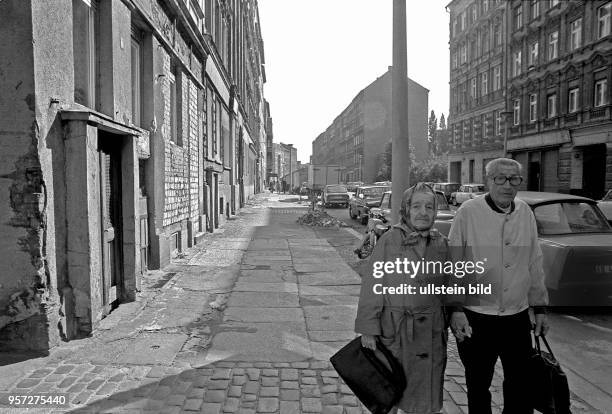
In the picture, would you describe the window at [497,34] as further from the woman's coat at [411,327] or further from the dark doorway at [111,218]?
the woman's coat at [411,327]

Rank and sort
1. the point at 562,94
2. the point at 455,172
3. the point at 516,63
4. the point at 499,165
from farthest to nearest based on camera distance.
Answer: the point at 455,172 → the point at 516,63 → the point at 562,94 → the point at 499,165

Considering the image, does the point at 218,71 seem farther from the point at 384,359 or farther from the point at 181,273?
the point at 384,359

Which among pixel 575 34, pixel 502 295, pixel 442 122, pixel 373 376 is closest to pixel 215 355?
pixel 373 376

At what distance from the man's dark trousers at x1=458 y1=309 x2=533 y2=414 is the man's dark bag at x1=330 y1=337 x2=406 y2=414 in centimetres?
60

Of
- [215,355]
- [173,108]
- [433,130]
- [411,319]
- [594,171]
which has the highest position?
[433,130]

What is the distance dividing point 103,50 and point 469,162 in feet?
137

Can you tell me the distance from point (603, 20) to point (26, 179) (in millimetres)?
29220

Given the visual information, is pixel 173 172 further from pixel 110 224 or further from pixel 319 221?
pixel 319 221

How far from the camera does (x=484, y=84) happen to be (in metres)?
41.4

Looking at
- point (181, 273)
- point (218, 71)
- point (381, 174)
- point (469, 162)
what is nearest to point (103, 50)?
point (181, 273)

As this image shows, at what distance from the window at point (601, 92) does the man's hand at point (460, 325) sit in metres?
26.9

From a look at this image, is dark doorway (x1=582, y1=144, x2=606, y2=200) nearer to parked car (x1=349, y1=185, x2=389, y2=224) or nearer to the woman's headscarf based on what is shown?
parked car (x1=349, y1=185, x2=389, y2=224)

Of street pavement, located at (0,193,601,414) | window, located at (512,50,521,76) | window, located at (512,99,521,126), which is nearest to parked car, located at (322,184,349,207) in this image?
window, located at (512,99,521,126)

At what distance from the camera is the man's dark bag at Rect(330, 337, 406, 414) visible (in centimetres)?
276
